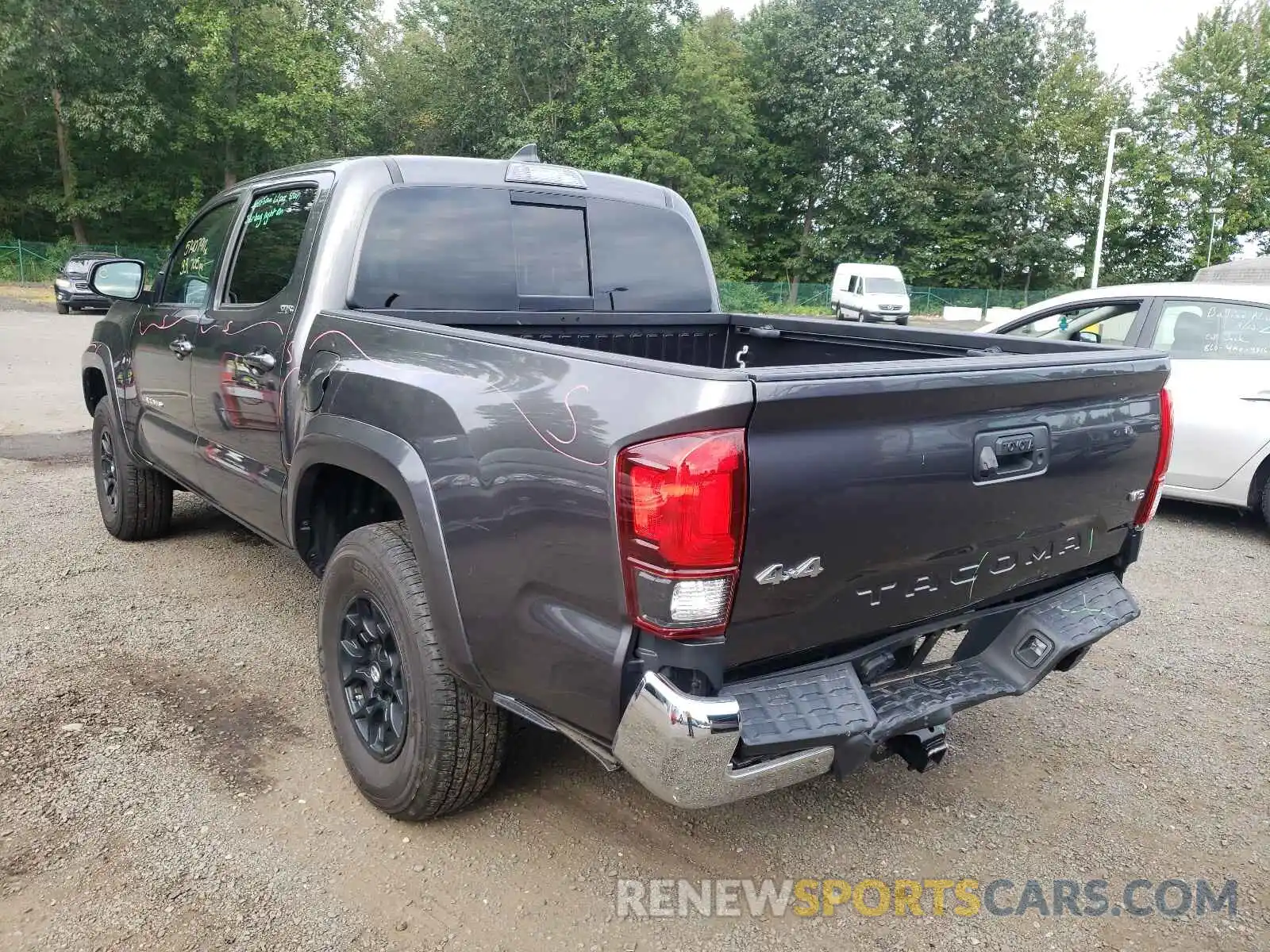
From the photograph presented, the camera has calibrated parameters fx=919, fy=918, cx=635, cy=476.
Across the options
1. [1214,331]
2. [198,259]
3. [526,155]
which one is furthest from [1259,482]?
[198,259]

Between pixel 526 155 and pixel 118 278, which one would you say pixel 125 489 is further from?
pixel 526 155

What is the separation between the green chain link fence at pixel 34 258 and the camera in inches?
1224

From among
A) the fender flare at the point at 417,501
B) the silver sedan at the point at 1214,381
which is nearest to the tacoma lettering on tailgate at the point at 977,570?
the fender flare at the point at 417,501

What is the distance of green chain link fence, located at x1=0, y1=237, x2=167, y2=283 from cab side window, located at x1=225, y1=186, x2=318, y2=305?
3065 centimetres

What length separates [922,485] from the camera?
220cm

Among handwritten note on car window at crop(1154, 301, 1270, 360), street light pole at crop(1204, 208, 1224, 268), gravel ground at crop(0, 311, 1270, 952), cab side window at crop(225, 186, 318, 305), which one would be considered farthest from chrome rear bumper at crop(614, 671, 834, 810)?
street light pole at crop(1204, 208, 1224, 268)

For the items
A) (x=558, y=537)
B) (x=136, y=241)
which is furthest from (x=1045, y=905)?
(x=136, y=241)

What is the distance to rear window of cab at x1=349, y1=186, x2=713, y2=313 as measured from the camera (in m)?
3.31

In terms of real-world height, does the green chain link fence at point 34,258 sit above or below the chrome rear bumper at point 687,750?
above

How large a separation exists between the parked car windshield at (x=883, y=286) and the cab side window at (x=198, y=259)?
24785 millimetres

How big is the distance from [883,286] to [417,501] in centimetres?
2694

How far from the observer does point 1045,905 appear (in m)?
2.50

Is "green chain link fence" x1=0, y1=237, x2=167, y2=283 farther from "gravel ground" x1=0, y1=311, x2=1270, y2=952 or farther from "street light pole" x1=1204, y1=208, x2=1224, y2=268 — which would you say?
"street light pole" x1=1204, y1=208, x2=1224, y2=268

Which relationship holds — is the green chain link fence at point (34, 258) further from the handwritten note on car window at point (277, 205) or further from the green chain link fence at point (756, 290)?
the handwritten note on car window at point (277, 205)
